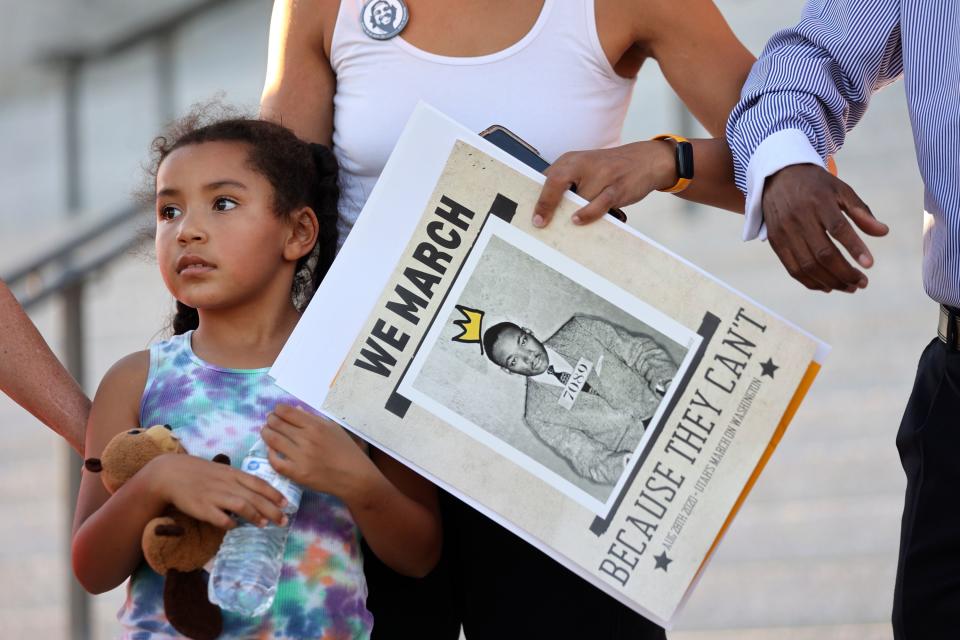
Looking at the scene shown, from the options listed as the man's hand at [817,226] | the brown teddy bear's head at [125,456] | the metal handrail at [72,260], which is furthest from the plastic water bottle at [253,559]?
the metal handrail at [72,260]

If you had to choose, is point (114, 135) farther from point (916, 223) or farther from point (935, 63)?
point (935, 63)

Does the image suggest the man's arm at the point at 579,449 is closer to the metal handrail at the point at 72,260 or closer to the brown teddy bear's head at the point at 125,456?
the brown teddy bear's head at the point at 125,456

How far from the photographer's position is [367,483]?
5.21 feet

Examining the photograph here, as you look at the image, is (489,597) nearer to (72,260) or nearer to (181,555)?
(181,555)

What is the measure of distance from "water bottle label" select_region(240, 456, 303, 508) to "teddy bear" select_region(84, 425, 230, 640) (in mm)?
41

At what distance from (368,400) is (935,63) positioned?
2.60 feet

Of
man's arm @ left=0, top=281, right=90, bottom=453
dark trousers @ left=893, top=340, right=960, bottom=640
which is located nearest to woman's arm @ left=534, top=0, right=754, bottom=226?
dark trousers @ left=893, top=340, right=960, bottom=640

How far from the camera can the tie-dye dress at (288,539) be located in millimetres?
1593

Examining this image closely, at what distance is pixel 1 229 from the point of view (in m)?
6.42

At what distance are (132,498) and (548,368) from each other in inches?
19.3

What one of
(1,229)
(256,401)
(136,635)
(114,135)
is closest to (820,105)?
(256,401)

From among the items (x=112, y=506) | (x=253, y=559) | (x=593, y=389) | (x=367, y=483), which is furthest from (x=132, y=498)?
(x=593, y=389)

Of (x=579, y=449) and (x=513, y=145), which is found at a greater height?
(x=513, y=145)

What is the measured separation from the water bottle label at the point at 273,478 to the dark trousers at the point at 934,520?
0.74 meters
